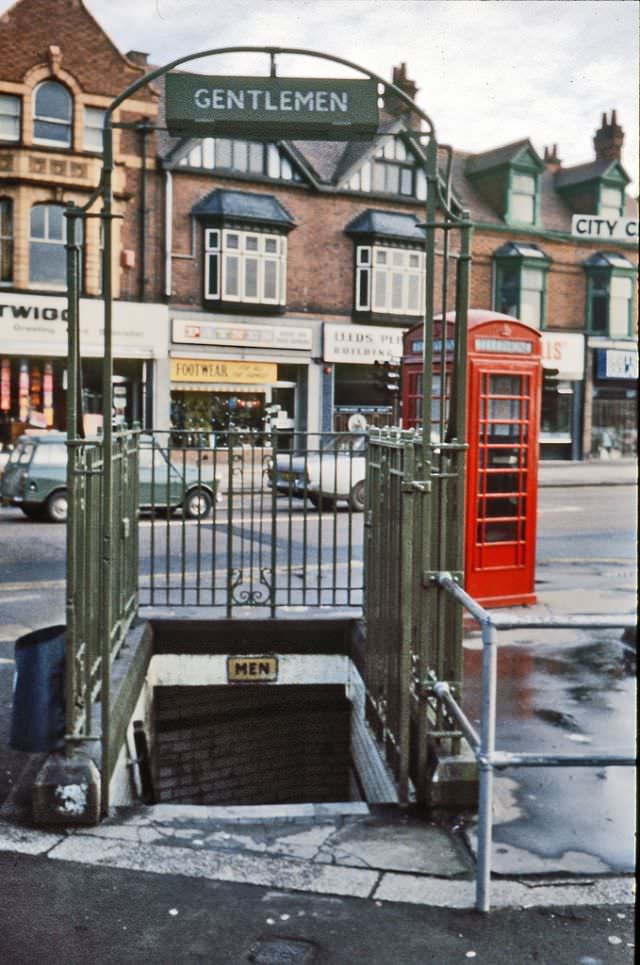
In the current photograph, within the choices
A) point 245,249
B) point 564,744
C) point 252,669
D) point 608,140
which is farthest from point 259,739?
point 608,140

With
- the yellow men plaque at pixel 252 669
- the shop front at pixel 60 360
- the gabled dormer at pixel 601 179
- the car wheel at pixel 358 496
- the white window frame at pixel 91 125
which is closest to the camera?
the yellow men plaque at pixel 252 669

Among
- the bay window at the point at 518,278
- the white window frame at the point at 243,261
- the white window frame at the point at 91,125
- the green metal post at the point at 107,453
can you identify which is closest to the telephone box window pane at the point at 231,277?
the white window frame at the point at 243,261

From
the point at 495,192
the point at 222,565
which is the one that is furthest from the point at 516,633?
the point at 495,192

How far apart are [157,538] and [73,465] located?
9813 mm

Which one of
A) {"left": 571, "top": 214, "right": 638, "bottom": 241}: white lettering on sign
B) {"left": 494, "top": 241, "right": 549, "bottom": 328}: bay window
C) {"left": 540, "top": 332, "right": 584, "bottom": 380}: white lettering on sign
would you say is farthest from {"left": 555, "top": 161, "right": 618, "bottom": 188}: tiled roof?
{"left": 571, "top": 214, "right": 638, "bottom": 241}: white lettering on sign

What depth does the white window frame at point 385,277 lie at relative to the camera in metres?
31.6

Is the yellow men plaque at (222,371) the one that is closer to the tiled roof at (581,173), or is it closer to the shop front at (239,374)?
the shop front at (239,374)

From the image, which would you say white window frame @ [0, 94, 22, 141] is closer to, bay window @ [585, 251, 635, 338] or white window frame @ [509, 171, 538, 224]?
white window frame @ [509, 171, 538, 224]

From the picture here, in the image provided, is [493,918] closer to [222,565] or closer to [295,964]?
[295,964]

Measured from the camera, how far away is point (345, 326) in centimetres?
3142

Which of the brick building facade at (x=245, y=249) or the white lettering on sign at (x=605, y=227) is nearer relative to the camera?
the white lettering on sign at (x=605, y=227)

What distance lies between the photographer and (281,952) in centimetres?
356

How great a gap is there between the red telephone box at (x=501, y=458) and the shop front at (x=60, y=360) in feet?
54.4

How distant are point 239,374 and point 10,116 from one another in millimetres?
9326
